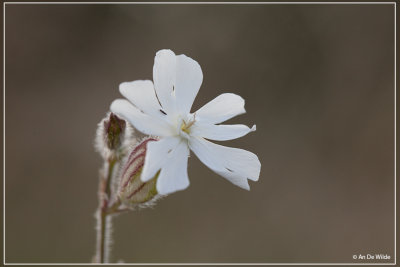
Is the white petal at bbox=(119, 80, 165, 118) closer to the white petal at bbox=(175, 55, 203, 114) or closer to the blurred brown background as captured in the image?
the white petal at bbox=(175, 55, 203, 114)

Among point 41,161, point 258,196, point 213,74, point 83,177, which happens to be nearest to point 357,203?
point 258,196

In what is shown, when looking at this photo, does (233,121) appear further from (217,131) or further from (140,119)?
(140,119)

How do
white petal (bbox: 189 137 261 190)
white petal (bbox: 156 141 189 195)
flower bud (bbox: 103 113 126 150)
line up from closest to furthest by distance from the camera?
1. white petal (bbox: 156 141 189 195)
2. white petal (bbox: 189 137 261 190)
3. flower bud (bbox: 103 113 126 150)

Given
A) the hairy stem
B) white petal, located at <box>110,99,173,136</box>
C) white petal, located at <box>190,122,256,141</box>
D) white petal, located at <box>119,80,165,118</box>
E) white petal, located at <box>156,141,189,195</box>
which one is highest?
white petal, located at <box>119,80,165,118</box>

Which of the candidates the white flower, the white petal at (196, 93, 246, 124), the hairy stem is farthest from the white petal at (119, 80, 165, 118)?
the hairy stem

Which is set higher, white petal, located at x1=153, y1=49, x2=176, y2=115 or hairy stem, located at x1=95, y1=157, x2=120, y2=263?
white petal, located at x1=153, y1=49, x2=176, y2=115

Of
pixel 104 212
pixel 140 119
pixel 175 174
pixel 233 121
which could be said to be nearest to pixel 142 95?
pixel 140 119
